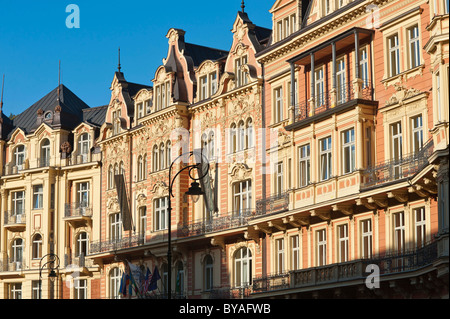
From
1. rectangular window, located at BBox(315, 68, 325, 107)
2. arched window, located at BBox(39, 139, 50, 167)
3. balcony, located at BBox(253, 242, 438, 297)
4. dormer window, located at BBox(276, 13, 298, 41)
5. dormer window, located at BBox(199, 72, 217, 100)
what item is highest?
dormer window, located at BBox(276, 13, 298, 41)

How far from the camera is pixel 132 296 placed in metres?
61.1

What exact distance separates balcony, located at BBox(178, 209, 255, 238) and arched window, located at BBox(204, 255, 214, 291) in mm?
1740

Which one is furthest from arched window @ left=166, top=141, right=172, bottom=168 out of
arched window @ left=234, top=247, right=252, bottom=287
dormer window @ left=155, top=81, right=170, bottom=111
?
arched window @ left=234, top=247, right=252, bottom=287

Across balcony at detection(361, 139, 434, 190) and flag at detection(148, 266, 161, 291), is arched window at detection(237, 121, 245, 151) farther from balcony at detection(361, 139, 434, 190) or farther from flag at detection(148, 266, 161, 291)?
balcony at detection(361, 139, 434, 190)

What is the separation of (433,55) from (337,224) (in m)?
11.1

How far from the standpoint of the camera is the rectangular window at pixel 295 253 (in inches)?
1870

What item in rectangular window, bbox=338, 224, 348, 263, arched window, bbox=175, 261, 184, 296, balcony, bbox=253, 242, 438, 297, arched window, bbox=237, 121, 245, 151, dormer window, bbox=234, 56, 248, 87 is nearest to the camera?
balcony, bbox=253, 242, 438, 297

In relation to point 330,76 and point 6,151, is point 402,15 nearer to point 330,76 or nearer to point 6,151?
point 330,76

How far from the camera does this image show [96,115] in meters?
75.8

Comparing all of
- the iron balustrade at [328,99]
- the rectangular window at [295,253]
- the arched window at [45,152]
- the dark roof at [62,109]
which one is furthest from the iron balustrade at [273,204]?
the dark roof at [62,109]

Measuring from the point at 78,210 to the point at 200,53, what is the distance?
54.0 ft

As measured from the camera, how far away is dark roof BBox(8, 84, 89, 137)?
7649 centimetres

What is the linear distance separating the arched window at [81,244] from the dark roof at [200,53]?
57.7ft

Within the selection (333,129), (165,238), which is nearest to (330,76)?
(333,129)
